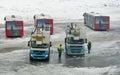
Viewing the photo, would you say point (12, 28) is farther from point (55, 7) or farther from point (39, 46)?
point (55, 7)

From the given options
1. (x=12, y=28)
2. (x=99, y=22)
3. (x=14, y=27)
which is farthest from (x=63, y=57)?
(x=99, y=22)

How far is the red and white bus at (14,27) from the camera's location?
4757 cm

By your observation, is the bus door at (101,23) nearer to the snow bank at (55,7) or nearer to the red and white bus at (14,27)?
the red and white bus at (14,27)

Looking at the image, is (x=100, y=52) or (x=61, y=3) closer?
(x=100, y=52)

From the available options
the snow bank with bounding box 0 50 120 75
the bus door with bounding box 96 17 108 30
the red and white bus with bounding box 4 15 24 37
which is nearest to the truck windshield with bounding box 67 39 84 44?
the snow bank with bounding box 0 50 120 75

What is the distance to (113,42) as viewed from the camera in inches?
1807

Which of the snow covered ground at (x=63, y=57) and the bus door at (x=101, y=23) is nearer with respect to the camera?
the snow covered ground at (x=63, y=57)

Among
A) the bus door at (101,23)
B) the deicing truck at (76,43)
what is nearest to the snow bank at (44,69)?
the deicing truck at (76,43)

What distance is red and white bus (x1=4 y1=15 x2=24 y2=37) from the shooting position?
156 feet

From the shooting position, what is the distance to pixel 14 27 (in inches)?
1886

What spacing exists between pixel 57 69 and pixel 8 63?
204 inches

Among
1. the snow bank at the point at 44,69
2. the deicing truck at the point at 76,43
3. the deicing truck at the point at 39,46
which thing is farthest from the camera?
the deicing truck at the point at 76,43

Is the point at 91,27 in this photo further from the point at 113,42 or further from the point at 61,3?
the point at 61,3

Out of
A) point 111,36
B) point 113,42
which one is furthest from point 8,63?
point 111,36
